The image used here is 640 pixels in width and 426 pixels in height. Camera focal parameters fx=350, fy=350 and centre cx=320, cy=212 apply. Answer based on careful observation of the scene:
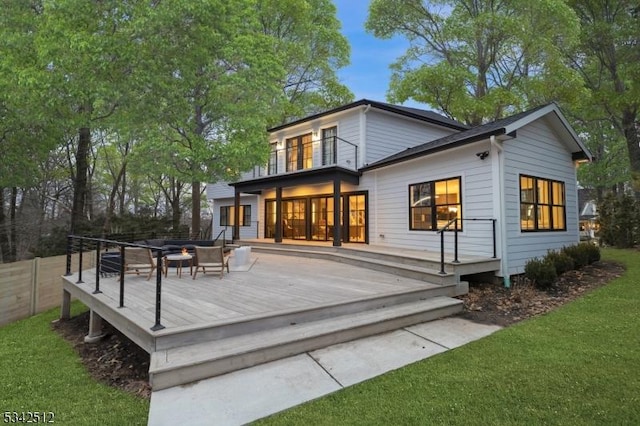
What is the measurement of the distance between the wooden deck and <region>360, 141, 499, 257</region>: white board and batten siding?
245 centimetres

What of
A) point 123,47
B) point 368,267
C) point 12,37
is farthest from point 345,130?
point 12,37

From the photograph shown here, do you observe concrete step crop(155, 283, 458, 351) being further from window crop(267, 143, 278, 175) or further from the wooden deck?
window crop(267, 143, 278, 175)

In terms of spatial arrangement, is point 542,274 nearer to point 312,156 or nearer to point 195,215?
point 312,156

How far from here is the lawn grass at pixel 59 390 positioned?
312cm

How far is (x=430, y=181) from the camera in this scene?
10039 millimetres

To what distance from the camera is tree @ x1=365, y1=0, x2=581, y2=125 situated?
15547 mm

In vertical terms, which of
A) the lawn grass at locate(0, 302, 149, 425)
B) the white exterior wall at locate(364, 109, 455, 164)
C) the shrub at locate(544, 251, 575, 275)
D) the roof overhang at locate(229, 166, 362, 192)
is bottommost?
the lawn grass at locate(0, 302, 149, 425)

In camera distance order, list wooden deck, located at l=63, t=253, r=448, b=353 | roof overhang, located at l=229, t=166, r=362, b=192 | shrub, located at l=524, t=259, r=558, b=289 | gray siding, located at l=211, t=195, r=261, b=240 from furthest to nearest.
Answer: gray siding, located at l=211, t=195, r=261, b=240 < roof overhang, located at l=229, t=166, r=362, b=192 < shrub, located at l=524, t=259, r=558, b=289 < wooden deck, located at l=63, t=253, r=448, b=353

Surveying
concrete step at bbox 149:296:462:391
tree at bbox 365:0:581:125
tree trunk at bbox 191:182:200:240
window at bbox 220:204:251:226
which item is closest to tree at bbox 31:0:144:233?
tree trunk at bbox 191:182:200:240

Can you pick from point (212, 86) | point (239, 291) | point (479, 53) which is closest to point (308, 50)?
point (479, 53)

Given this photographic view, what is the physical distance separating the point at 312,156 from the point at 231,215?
8227 millimetres

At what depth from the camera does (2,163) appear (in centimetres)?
1261

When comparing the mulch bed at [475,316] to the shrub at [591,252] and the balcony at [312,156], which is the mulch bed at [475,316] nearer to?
the shrub at [591,252]

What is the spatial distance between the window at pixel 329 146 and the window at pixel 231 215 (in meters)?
6.71
